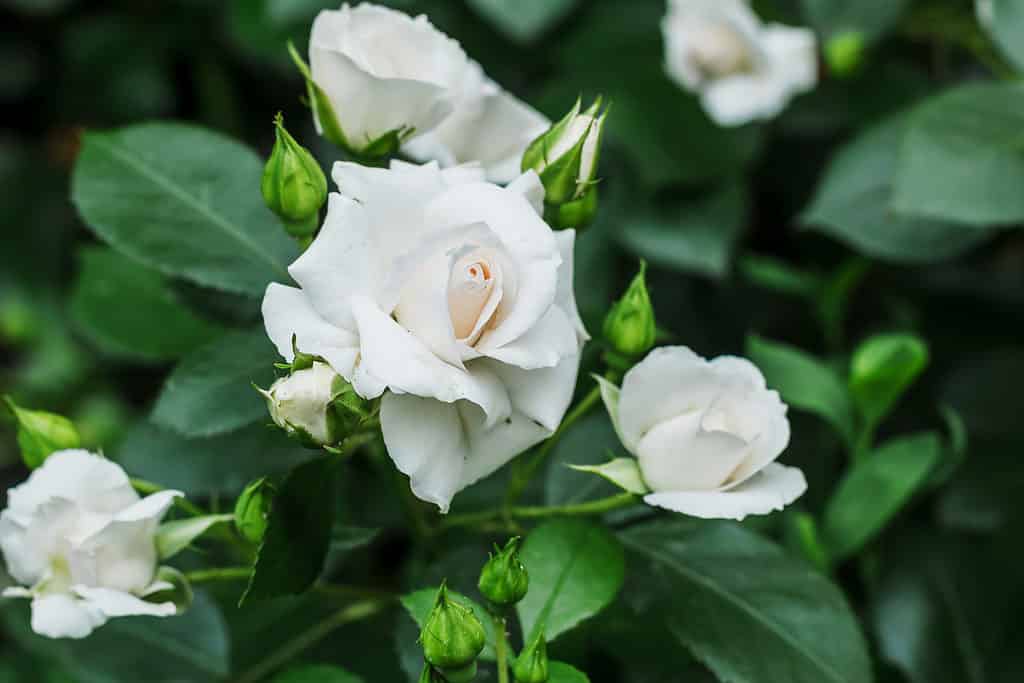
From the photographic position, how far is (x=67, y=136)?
1767 millimetres

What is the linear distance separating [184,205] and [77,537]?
27 centimetres

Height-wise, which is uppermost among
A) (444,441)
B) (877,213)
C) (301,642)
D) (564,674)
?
(444,441)

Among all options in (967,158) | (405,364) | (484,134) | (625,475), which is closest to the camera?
(405,364)

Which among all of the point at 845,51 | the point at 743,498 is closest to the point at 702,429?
the point at 743,498

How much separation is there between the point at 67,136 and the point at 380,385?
4.61 feet

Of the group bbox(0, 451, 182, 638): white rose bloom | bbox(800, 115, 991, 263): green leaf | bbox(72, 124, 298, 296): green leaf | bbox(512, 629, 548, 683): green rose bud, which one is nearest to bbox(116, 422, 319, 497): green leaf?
bbox(72, 124, 298, 296): green leaf

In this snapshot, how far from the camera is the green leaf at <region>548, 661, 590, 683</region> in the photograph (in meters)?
0.59

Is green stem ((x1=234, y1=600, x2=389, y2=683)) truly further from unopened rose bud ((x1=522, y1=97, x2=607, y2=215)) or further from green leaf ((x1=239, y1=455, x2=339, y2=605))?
unopened rose bud ((x1=522, y1=97, x2=607, y2=215))

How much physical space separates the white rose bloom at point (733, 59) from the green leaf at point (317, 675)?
610 millimetres

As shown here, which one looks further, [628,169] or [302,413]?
[628,169]

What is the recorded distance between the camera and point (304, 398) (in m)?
0.55

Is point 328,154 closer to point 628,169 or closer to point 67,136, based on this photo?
point 628,169

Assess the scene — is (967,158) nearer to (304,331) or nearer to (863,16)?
(863,16)

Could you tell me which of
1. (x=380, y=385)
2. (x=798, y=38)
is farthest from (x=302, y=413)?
(x=798, y=38)
